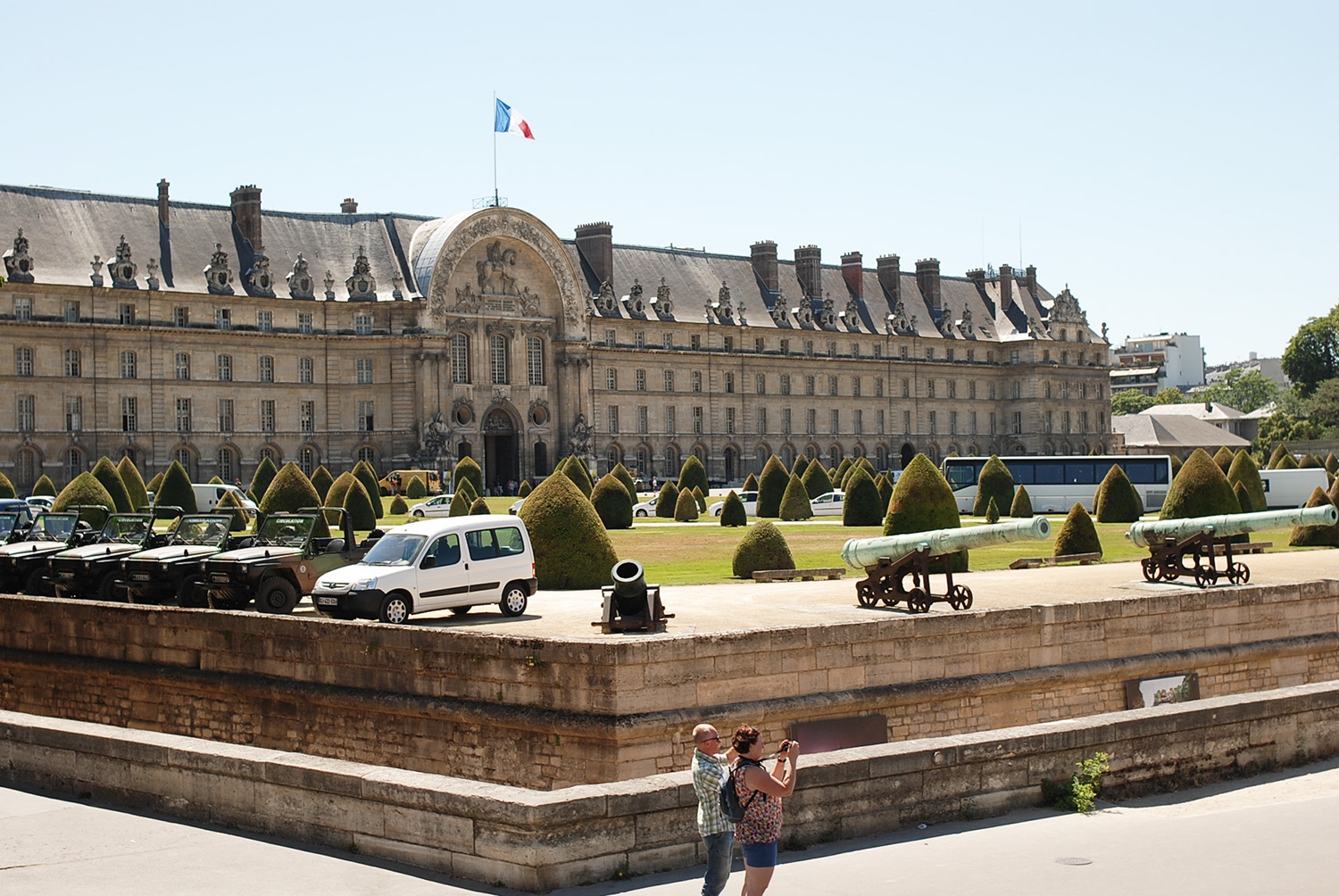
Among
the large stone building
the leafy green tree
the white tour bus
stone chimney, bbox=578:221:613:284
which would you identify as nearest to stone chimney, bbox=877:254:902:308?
the large stone building

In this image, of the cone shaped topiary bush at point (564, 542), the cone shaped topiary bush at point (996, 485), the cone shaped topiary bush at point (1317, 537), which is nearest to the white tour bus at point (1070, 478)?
the cone shaped topiary bush at point (996, 485)

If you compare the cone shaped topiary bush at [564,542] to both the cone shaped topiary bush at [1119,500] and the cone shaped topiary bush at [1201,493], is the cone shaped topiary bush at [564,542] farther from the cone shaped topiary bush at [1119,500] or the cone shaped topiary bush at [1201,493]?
the cone shaped topiary bush at [1119,500]

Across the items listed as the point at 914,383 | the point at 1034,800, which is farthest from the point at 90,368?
the point at 1034,800

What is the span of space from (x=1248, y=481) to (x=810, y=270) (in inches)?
1984

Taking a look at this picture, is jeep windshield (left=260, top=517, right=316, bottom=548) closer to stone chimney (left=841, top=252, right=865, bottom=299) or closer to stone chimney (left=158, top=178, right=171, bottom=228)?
stone chimney (left=158, top=178, right=171, bottom=228)

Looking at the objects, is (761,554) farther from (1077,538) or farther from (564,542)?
(1077,538)

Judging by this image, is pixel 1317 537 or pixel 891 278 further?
pixel 891 278

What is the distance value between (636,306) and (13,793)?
226ft

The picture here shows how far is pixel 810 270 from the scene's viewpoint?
9338cm

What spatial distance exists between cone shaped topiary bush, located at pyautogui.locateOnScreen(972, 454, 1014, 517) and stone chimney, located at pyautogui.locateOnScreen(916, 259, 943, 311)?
5153 centimetres

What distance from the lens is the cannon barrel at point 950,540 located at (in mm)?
19750

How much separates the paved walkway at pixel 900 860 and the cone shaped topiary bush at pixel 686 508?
34644 mm

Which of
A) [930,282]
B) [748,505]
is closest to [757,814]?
[748,505]

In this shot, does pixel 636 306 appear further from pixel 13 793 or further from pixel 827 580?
pixel 13 793
